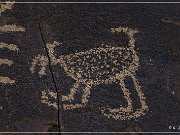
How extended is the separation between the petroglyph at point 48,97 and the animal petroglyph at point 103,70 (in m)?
0.07

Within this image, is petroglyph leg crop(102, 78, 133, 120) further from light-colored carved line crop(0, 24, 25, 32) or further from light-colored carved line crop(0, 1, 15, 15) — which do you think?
light-colored carved line crop(0, 1, 15, 15)

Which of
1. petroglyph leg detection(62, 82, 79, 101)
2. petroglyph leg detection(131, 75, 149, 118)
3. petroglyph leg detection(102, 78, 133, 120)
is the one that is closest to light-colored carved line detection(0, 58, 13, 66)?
petroglyph leg detection(62, 82, 79, 101)

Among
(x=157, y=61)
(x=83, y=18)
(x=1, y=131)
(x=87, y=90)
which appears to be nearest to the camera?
(x=1, y=131)

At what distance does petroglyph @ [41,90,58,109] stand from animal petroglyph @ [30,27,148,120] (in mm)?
68

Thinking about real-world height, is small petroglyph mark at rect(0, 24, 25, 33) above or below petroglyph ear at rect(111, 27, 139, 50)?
above

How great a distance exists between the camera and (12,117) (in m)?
3.35

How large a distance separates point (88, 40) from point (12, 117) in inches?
39.1

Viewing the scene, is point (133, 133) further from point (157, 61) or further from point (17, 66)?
point (17, 66)

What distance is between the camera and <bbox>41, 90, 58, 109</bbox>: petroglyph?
11.4 ft

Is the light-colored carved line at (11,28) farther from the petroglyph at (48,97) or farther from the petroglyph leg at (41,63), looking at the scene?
the petroglyph at (48,97)

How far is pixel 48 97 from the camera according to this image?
3.52 metres

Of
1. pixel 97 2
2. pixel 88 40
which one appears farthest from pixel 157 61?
pixel 97 2

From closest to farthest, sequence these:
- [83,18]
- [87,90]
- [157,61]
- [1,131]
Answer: [1,131]
[87,90]
[157,61]
[83,18]

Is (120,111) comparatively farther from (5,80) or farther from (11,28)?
(11,28)
